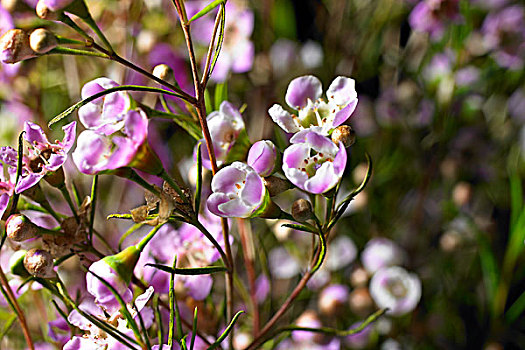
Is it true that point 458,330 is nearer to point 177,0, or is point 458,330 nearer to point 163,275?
Answer: point 163,275

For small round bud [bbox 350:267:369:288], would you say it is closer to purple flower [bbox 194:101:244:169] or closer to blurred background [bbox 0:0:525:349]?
blurred background [bbox 0:0:525:349]

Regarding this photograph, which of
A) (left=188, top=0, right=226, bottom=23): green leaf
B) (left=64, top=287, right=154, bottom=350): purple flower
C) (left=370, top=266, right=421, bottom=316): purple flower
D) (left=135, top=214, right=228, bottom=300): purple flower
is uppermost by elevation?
(left=188, top=0, right=226, bottom=23): green leaf

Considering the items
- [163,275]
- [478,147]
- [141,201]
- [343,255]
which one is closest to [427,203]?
[478,147]

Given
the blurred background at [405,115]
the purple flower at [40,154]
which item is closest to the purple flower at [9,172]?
the purple flower at [40,154]

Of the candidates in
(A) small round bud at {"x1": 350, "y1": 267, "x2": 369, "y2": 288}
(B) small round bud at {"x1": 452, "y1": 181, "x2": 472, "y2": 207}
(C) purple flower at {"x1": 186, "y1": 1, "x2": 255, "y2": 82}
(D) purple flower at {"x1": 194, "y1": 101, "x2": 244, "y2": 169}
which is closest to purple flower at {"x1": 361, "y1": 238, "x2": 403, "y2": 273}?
(A) small round bud at {"x1": 350, "y1": 267, "x2": 369, "y2": 288}

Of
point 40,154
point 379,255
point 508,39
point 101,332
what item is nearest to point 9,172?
point 40,154

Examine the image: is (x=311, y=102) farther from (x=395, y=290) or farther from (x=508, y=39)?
(x=508, y=39)
